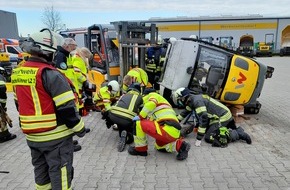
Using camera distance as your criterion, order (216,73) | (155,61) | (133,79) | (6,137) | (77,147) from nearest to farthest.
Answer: (77,147) → (6,137) → (133,79) → (216,73) → (155,61)

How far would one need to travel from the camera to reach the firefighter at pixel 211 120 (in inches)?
178

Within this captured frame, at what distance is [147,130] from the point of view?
400 cm

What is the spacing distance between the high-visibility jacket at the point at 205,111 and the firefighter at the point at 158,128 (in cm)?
52

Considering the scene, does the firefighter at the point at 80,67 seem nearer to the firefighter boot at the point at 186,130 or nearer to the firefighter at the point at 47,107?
the firefighter boot at the point at 186,130

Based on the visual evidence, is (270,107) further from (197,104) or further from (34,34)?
(34,34)

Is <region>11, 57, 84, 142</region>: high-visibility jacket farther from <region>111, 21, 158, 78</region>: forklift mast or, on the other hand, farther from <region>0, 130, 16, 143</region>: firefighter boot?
<region>111, 21, 158, 78</region>: forklift mast

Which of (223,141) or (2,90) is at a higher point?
(2,90)

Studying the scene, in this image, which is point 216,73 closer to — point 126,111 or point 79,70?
point 126,111

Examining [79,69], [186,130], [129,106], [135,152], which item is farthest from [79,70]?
[186,130]

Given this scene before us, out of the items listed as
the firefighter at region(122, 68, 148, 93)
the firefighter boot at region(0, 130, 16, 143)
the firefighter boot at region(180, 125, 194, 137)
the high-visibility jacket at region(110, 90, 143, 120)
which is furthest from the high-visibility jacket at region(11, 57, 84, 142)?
the firefighter at region(122, 68, 148, 93)

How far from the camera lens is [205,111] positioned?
451 centimetres

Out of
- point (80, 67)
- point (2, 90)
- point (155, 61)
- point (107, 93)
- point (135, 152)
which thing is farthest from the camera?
point (155, 61)

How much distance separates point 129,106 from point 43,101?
239 cm

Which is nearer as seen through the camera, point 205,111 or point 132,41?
point 205,111
